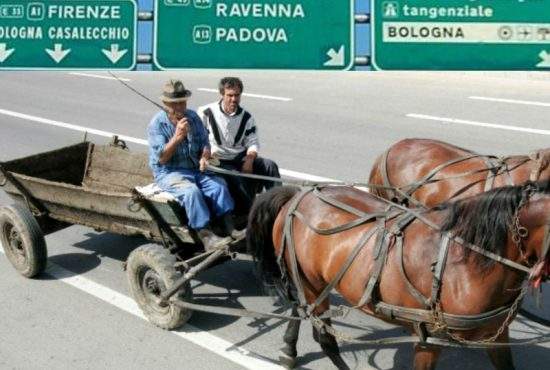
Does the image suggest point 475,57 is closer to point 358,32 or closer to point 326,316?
point 358,32

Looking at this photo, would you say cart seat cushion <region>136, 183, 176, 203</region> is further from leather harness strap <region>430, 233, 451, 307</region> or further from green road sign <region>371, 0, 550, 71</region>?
leather harness strap <region>430, 233, 451, 307</region>

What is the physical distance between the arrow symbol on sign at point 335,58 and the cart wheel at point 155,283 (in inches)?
84.1

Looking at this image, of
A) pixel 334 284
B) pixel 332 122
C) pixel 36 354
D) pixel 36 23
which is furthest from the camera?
pixel 332 122

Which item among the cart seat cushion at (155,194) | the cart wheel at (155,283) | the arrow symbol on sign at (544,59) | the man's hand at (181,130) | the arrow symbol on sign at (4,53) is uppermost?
the arrow symbol on sign at (4,53)

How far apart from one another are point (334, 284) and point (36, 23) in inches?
168

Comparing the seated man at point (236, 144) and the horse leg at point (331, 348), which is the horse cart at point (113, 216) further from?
the horse leg at point (331, 348)

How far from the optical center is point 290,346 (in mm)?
Answer: 5660

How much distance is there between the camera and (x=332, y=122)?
1355 centimetres

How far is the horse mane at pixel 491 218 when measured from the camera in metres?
4.17

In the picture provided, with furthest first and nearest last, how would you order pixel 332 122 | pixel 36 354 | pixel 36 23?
pixel 332 122
pixel 36 23
pixel 36 354

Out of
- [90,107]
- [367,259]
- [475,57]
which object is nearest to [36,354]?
[367,259]

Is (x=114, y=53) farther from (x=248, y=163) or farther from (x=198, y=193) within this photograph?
(x=198, y=193)

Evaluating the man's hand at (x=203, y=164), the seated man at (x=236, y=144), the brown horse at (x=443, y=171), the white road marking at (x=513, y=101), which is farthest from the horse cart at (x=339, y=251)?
the white road marking at (x=513, y=101)

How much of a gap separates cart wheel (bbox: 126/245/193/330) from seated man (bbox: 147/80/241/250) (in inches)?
14.6
